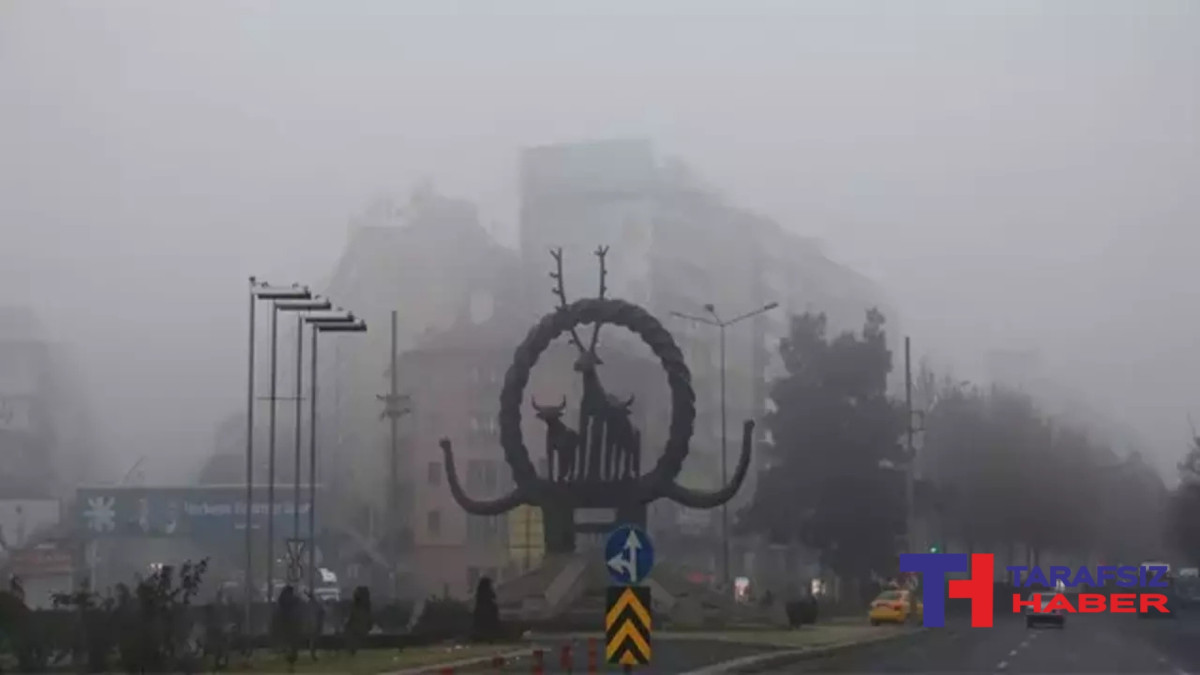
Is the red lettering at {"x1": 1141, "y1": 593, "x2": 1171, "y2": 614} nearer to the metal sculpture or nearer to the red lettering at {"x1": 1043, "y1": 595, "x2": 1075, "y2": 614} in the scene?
the red lettering at {"x1": 1043, "y1": 595, "x2": 1075, "y2": 614}

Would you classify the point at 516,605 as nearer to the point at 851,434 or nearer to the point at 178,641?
the point at 178,641

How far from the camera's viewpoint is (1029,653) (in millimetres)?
42562

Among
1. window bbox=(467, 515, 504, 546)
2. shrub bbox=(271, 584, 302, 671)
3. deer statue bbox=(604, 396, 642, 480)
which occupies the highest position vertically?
deer statue bbox=(604, 396, 642, 480)

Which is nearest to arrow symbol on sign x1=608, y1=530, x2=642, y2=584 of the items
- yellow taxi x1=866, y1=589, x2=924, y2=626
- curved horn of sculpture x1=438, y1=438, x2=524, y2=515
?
curved horn of sculpture x1=438, y1=438, x2=524, y2=515

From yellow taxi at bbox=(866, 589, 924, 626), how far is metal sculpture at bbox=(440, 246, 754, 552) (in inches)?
471

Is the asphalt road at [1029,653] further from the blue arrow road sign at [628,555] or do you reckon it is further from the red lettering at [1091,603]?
the red lettering at [1091,603]

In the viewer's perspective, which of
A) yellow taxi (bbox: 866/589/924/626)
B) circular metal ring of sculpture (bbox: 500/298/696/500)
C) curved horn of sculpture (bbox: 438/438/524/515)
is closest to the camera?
circular metal ring of sculpture (bbox: 500/298/696/500)

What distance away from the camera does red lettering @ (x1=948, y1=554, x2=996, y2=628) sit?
258ft

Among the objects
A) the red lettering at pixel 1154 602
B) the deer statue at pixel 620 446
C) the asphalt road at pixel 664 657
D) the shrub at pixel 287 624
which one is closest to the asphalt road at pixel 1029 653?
the asphalt road at pixel 664 657

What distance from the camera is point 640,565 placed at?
25.0 m

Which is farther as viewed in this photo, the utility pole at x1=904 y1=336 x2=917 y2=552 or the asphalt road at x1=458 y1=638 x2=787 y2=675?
the utility pole at x1=904 y1=336 x2=917 y2=552

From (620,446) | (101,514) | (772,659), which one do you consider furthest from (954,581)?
(772,659)

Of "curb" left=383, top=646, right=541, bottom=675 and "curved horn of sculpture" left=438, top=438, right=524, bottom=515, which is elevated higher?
"curved horn of sculpture" left=438, top=438, right=524, bottom=515

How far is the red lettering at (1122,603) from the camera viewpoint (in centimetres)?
8281
